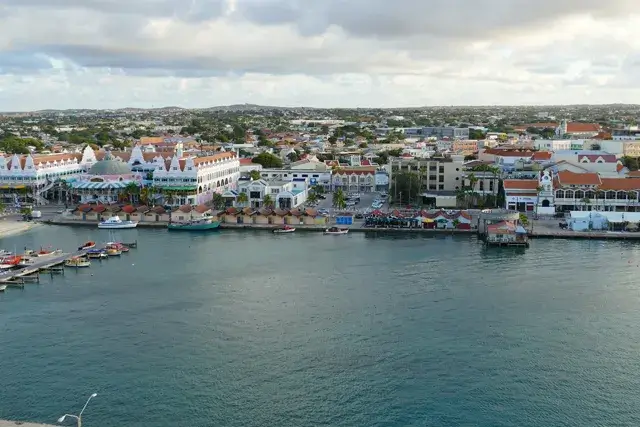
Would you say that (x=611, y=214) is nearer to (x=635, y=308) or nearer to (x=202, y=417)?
(x=635, y=308)

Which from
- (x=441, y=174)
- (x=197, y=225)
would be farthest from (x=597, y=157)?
(x=197, y=225)

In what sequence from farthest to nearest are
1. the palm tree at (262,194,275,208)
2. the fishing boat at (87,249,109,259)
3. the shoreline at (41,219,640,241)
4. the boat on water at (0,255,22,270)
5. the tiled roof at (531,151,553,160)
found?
1. the tiled roof at (531,151,553,160)
2. the palm tree at (262,194,275,208)
3. the shoreline at (41,219,640,241)
4. the fishing boat at (87,249,109,259)
5. the boat on water at (0,255,22,270)

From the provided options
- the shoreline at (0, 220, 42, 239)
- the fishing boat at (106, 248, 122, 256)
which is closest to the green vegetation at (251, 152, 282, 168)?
the shoreline at (0, 220, 42, 239)

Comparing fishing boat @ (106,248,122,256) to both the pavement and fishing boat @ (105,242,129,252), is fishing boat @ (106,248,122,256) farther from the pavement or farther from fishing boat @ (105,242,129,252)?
the pavement

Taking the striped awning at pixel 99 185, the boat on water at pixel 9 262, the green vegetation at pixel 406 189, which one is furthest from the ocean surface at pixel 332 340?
the striped awning at pixel 99 185

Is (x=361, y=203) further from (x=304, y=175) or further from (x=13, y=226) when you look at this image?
(x=13, y=226)

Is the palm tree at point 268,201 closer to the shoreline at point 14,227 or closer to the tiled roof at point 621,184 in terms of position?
the shoreline at point 14,227
